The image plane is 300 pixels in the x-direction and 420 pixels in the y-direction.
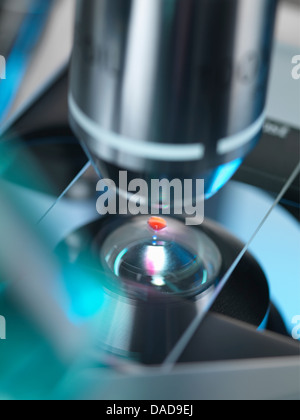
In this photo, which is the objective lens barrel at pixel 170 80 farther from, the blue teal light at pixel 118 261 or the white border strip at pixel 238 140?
the blue teal light at pixel 118 261

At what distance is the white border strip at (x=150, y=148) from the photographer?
1.40ft

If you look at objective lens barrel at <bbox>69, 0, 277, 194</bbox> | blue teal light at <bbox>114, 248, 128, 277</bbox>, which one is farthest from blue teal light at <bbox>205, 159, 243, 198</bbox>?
blue teal light at <bbox>114, 248, 128, 277</bbox>

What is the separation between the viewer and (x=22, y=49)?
73cm

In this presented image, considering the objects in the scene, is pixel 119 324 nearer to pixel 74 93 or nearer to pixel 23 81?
pixel 74 93

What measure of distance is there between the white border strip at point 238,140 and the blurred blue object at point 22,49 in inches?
12.7

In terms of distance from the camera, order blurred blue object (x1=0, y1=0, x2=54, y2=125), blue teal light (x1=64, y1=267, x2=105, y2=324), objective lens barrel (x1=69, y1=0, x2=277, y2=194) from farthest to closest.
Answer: blurred blue object (x1=0, y1=0, x2=54, y2=125)
blue teal light (x1=64, y1=267, x2=105, y2=324)
objective lens barrel (x1=69, y1=0, x2=277, y2=194)

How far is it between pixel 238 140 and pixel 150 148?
2.3 inches

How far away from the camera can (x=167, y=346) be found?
511mm

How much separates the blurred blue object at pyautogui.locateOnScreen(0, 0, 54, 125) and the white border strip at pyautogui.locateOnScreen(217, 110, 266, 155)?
32 cm

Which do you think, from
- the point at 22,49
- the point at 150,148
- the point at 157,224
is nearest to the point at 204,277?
the point at 157,224

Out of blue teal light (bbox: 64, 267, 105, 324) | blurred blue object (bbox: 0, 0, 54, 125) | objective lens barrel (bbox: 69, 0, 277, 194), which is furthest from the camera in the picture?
blurred blue object (bbox: 0, 0, 54, 125)

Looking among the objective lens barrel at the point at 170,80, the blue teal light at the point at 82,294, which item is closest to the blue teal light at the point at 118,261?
the blue teal light at the point at 82,294

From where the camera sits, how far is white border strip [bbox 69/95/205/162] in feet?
1.40

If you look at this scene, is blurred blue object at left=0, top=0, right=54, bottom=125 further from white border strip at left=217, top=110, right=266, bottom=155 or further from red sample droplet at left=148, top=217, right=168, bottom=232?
white border strip at left=217, top=110, right=266, bottom=155
